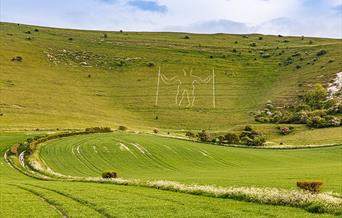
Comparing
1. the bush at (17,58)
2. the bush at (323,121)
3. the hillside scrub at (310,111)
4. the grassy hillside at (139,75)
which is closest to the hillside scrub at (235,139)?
the bush at (323,121)

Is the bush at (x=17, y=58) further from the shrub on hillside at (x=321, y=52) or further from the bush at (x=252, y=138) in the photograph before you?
the shrub on hillside at (x=321, y=52)

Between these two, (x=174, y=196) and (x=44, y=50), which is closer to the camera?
(x=174, y=196)

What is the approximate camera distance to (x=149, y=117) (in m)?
121

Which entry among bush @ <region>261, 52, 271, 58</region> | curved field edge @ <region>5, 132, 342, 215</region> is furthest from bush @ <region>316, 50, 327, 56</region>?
curved field edge @ <region>5, 132, 342, 215</region>

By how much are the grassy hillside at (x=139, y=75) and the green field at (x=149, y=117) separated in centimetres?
34

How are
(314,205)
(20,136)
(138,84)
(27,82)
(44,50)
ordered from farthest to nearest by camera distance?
(44,50), (138,84), (27,82), (20,136), (314,205)

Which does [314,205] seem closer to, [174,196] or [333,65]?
[174,196]

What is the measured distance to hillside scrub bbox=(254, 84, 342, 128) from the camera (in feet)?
331

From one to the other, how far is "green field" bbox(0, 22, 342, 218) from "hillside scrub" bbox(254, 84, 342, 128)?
A: 3.67 m

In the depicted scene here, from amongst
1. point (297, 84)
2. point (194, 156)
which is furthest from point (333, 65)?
point (194, 156)

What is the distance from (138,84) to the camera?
141 metres

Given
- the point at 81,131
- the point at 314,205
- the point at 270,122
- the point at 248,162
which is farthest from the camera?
the point at 270,122

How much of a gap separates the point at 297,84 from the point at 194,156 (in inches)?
3012

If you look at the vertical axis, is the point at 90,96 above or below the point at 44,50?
below
